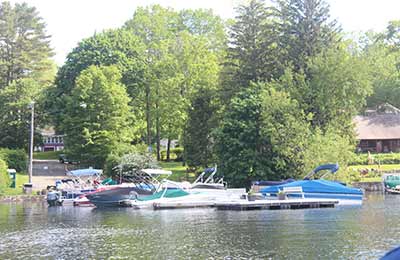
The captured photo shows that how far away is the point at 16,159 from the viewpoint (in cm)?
6250

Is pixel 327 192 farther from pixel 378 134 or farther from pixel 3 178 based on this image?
pixel 378 134

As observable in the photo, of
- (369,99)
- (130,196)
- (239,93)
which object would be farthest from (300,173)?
(369,99)

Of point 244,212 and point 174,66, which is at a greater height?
point 174,66

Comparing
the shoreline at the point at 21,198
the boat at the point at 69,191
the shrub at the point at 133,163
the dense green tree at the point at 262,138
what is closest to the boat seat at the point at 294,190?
the dense green tree at the point at 262,138

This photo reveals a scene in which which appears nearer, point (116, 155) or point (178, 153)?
point (116, 155)

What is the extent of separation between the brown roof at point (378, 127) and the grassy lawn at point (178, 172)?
22307 millimetres

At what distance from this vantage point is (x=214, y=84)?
6119 cm

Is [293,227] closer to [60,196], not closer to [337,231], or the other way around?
[337,231]

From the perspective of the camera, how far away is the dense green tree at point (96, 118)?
202 ft

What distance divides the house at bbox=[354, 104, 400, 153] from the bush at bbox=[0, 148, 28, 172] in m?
38.4

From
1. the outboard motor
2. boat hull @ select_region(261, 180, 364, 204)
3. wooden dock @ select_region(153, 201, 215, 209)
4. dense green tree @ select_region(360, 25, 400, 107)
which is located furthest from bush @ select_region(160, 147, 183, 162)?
boat hull @ select_region(261, 180, 364, 204)

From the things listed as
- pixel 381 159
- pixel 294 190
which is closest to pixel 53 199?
pixel 294 190

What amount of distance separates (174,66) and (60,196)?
93.9 ft

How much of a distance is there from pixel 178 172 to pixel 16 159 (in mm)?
17109
